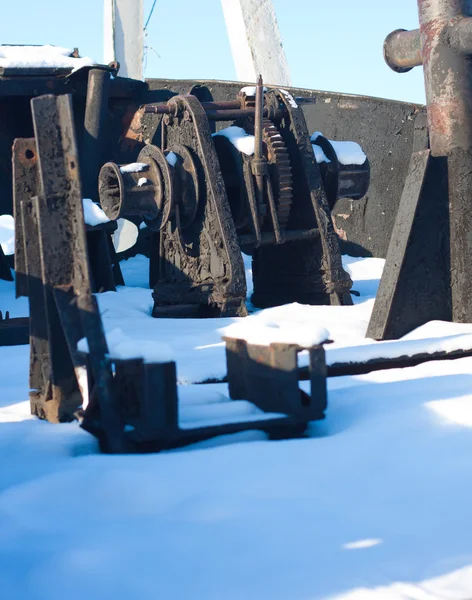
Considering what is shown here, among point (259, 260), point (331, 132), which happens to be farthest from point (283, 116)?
point (331, 132)

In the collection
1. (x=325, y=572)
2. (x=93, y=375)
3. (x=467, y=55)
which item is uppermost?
(x=467, y=55)

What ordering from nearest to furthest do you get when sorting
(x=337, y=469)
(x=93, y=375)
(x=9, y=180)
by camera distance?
(x=337, y=469)
(x=93, y=375)
(x=9, y=180)

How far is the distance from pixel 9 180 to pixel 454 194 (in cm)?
483

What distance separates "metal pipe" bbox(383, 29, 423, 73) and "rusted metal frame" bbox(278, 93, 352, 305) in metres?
1.07

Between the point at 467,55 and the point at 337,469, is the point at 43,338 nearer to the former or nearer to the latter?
the point at 337,469

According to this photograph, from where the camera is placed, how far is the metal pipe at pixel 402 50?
4.51 m

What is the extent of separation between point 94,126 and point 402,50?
12.4ft

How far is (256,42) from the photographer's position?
12211mm

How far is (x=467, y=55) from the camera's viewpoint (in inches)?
167

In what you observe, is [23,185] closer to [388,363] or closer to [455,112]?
[388,363]

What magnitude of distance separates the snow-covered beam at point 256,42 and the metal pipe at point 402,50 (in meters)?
7.49

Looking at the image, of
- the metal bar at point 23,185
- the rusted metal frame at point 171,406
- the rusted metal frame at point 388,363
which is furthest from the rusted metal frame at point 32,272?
the rusted metal frame at point 388,363

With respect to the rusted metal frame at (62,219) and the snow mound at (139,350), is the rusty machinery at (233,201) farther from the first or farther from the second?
the snow mound at (139,350)

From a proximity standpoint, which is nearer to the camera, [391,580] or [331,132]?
[391,580]
